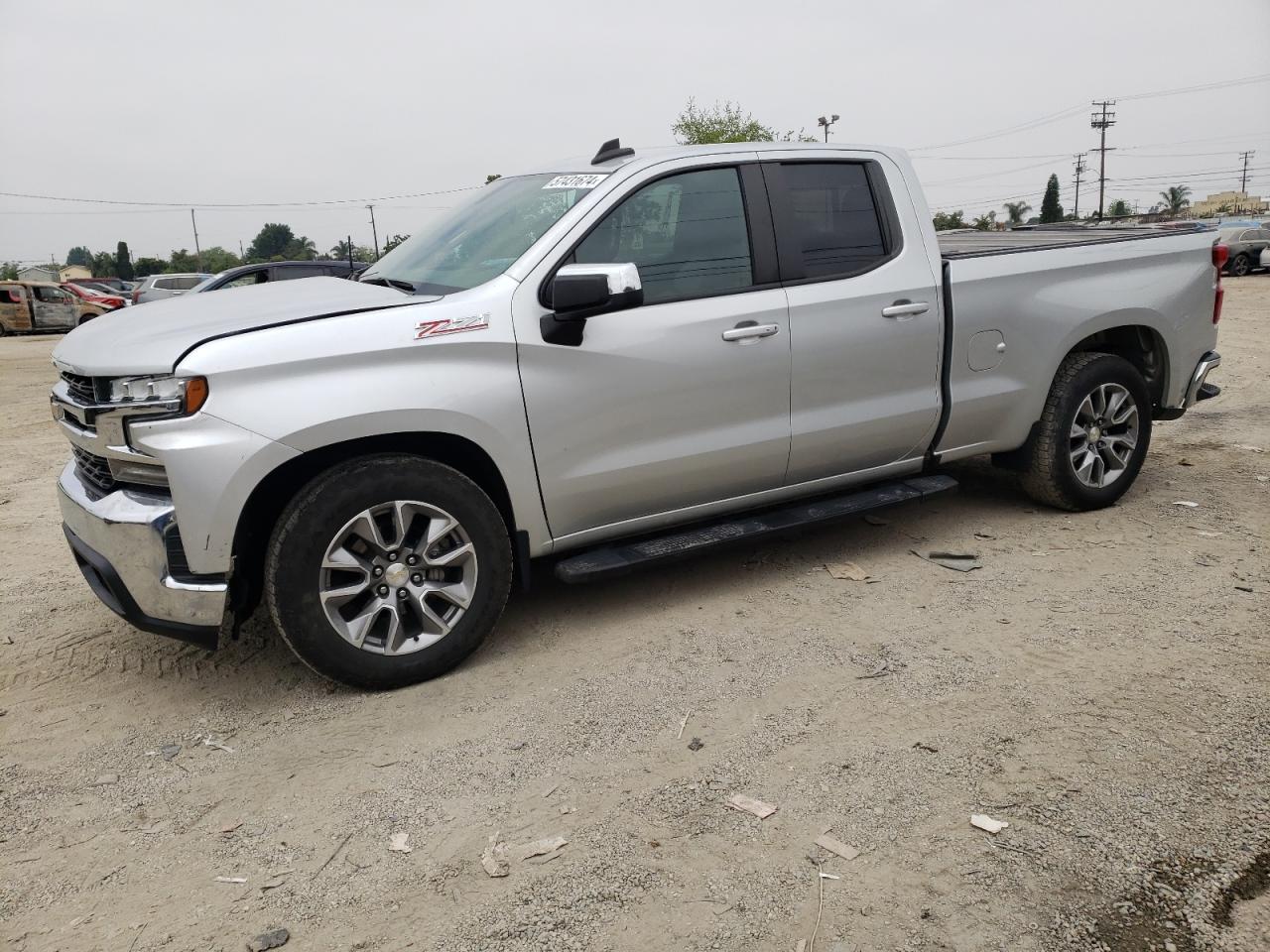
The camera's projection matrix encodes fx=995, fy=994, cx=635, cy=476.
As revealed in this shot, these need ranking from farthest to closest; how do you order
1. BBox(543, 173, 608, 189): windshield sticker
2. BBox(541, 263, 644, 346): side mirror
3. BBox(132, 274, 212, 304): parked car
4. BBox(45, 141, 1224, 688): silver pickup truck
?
1. BBox(132, 274, 212, 304): parked car
2. BBox(543, 173, 608, 189): windshield sticker
3. BBox(541, 263, 644, 346): side mirror
4. BBox(45, 141, 1224, 688): silver pickup truck

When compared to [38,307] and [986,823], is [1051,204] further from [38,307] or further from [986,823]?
[986,823]

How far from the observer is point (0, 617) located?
454 centimetres

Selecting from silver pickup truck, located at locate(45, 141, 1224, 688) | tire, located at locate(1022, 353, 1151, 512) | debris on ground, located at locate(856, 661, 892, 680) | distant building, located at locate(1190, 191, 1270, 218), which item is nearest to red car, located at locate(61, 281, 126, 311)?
silver pickup truck, located at locate(45, 141, 1224, 688)

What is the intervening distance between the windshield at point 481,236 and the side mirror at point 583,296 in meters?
0.33

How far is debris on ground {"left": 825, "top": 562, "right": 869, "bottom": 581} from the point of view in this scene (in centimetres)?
467

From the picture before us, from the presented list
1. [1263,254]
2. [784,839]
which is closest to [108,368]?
[784,839]

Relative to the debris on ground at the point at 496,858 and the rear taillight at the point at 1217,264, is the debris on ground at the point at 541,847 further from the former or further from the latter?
the rear taillight at the point at 1217,264

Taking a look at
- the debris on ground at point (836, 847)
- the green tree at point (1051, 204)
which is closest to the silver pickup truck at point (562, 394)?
the debris on ground at point (836, 847)

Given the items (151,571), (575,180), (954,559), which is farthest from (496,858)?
(954,559)

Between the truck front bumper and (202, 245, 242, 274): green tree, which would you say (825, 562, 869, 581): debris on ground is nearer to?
the truck front bumper

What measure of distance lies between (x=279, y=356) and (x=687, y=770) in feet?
6.29

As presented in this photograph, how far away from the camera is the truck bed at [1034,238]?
16.7ft

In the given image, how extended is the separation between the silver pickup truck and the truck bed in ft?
0.34

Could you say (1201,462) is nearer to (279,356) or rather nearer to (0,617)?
(279,356)
